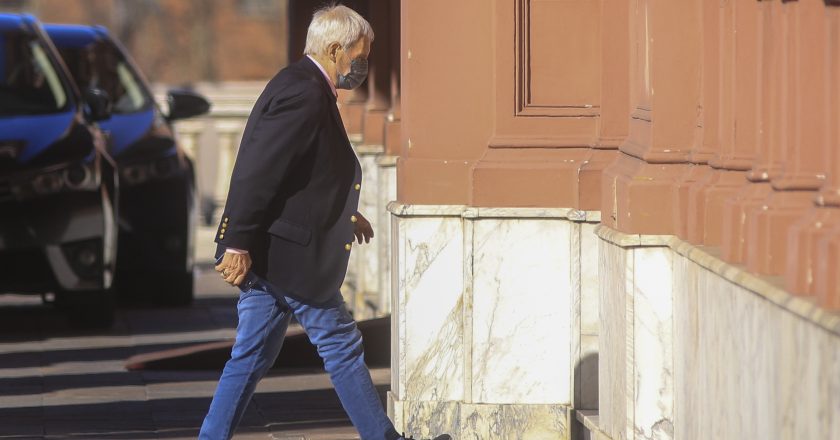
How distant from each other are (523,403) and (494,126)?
1.09 m

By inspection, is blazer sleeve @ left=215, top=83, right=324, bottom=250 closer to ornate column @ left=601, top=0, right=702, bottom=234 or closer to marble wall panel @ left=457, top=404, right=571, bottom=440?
ornate column @ left=601, top=0, right=702, bottom=234

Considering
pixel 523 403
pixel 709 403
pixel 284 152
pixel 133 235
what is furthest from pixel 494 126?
pixel 133 235

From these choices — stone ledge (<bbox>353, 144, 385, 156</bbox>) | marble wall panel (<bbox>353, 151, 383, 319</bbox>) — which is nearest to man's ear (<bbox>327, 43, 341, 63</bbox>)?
marble wall panel (<bbox>353, 151, 383, 319</bbox>)

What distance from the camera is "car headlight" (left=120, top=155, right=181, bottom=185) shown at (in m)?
13.5

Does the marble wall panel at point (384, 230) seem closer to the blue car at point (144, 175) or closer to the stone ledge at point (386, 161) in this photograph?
the stone ledge at point (386, 161)

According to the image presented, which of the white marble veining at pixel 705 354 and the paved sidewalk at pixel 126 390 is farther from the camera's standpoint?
the paved sidewalk at pixel 126 390

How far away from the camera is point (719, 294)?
6.04 meters

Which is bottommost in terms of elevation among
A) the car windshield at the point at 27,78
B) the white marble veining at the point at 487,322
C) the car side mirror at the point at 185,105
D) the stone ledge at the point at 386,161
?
the white marble veining at the point at 487,322

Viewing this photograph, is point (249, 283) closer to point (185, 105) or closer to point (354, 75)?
point (354, 75)

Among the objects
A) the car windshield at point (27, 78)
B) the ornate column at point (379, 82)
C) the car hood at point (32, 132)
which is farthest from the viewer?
the ornate column at point (379, 82)

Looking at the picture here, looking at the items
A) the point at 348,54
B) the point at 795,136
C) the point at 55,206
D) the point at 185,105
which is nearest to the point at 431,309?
the point at 348,54

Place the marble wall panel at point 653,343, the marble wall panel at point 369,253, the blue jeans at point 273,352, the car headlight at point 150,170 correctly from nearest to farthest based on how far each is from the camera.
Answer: the marble wall panel at point 653,343 → the blue jeans at point 273,352 → the marble wall panel at point 369,253 → the car headlight at point 150,170

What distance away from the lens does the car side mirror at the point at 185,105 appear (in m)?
14.0

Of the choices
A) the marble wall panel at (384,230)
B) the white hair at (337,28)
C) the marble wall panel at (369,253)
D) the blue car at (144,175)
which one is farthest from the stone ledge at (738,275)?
the blue car at (144,175)
